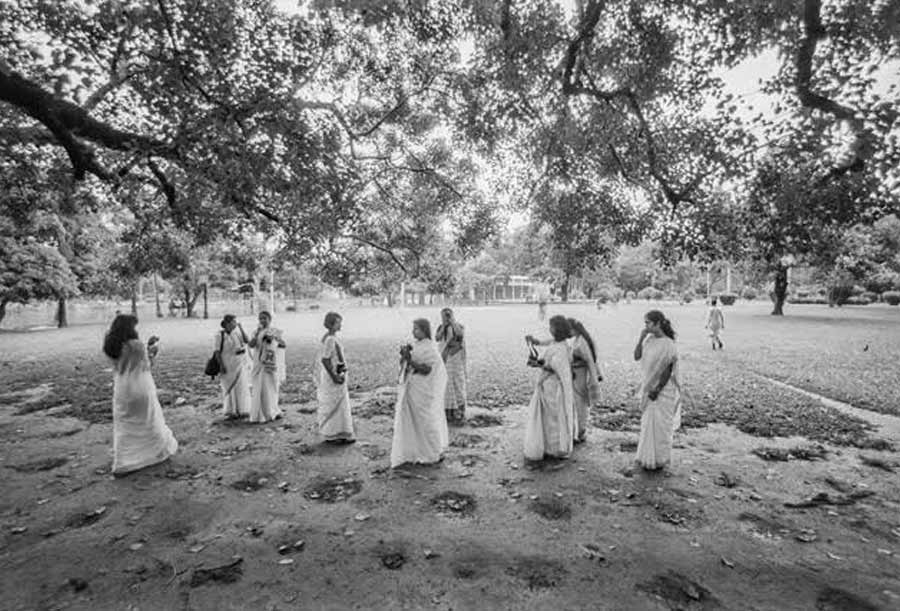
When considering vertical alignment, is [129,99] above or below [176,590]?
above

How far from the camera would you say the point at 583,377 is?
791 cm

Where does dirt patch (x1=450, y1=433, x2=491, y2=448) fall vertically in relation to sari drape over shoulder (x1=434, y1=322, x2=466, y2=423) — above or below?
below

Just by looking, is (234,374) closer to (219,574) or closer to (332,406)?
(332,406)

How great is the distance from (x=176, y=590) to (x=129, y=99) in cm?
991

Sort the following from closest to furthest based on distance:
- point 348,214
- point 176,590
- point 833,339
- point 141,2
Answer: point 176,590 → point 141,2 → point 348,214 → point 833,339

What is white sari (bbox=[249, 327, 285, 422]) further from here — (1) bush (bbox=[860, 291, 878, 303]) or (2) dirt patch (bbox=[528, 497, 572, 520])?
(1) bush (bbox=[860, 291, 878, 303])

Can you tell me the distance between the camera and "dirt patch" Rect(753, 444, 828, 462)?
7.07 metres

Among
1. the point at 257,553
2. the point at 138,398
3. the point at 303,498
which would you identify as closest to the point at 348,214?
the point at 138,398

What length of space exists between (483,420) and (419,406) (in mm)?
2839

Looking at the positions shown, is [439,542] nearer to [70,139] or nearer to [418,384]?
[418,384]

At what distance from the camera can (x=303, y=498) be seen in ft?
18.5

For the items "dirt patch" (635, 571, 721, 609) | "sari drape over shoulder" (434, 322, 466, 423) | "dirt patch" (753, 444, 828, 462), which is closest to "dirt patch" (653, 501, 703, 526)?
"dirt patch" (635, 571, 721, 609)

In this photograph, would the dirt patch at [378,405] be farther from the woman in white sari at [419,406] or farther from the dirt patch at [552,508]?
the dirt patch at [552,508]

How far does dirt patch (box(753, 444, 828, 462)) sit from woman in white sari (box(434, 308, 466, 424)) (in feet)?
16.7
